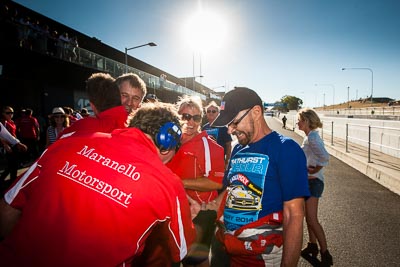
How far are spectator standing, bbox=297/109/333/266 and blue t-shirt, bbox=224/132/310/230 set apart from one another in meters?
2.12

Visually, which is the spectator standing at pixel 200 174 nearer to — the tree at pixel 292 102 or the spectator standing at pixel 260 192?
the spectator standing at pixel 260 192

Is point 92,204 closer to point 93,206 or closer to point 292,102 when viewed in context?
point 93,206

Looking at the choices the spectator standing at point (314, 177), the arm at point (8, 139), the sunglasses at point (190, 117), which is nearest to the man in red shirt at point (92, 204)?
the sunglasses at point (190, 117)

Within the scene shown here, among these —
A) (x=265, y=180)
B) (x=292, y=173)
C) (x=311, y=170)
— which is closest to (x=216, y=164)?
(x=265, y=180)

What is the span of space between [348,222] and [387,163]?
5.51 meters

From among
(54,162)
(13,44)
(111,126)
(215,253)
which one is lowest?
(215,253)

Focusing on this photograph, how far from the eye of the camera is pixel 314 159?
383 centimetres

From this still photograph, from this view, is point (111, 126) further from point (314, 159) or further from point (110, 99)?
point (314, 159)

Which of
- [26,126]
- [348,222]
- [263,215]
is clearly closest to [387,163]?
[348,222]

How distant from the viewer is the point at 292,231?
1.63 m

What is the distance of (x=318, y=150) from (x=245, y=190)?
2.36 meters

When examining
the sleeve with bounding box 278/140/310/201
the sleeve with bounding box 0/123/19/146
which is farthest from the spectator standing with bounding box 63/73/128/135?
the sleeve with bounding box 0/123/19/146

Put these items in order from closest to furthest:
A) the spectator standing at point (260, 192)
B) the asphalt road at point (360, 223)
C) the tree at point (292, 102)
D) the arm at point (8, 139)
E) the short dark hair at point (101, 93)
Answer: the spectator standing at point (260, 192) → the short dark hair at point (101, 93) → the asphalt road at point (360, 223) → the arm at point (8, 139) → the tree at point (292, 102)

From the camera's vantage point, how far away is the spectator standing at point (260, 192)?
1.69 m
